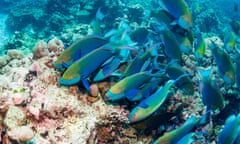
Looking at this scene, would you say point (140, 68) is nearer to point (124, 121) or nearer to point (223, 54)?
point (124, 121)

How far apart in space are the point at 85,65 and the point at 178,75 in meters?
1.05

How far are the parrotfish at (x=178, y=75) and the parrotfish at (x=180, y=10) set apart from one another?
0.53 meters

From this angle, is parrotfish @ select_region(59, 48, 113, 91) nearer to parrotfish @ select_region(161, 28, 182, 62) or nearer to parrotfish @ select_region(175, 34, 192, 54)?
parrotfish @ select_region(161, 28, 182, 62)

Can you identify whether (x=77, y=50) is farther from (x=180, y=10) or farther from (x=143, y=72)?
(x=180, y=10)

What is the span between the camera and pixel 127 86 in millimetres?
Result: 2514

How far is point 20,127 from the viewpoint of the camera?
8.35 ft

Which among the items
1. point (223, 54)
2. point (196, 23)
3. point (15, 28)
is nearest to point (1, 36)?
point (15, 28)

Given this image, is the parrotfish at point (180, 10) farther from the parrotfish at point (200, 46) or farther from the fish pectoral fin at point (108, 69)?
the fish pectoral fin at point (108, 69)

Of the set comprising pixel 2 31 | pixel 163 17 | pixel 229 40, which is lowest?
pixel 2 31

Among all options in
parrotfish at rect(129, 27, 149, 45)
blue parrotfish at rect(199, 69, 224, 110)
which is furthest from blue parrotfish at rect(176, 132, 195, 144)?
parrotfish at rect(129, 27, 149, 45)

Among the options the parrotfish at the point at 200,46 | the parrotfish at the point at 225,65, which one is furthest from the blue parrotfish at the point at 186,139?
the parrotfish at the point at 200,46

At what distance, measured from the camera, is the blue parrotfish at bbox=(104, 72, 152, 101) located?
98.6 inches

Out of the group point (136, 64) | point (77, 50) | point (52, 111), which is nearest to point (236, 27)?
point (136, 64)

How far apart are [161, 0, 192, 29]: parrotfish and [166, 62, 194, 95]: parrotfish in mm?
532
